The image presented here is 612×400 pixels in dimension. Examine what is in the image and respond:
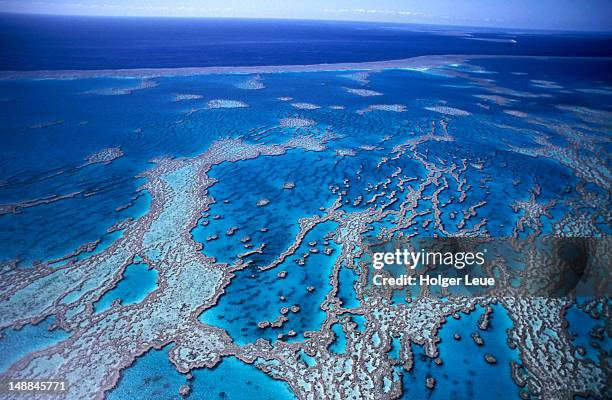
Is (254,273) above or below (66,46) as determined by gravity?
below

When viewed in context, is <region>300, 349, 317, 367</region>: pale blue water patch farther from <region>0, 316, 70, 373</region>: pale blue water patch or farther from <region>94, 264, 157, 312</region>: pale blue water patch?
<region>0, 316, 70, 373</region>: pale blue water patch

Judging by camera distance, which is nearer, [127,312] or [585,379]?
[585,379]

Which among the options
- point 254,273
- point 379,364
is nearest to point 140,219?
point 254,273

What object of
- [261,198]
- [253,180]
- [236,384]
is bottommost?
[236,384]

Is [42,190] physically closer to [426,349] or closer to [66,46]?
[426,349]

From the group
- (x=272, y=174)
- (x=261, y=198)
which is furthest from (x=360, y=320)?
(x=272, y=174)
